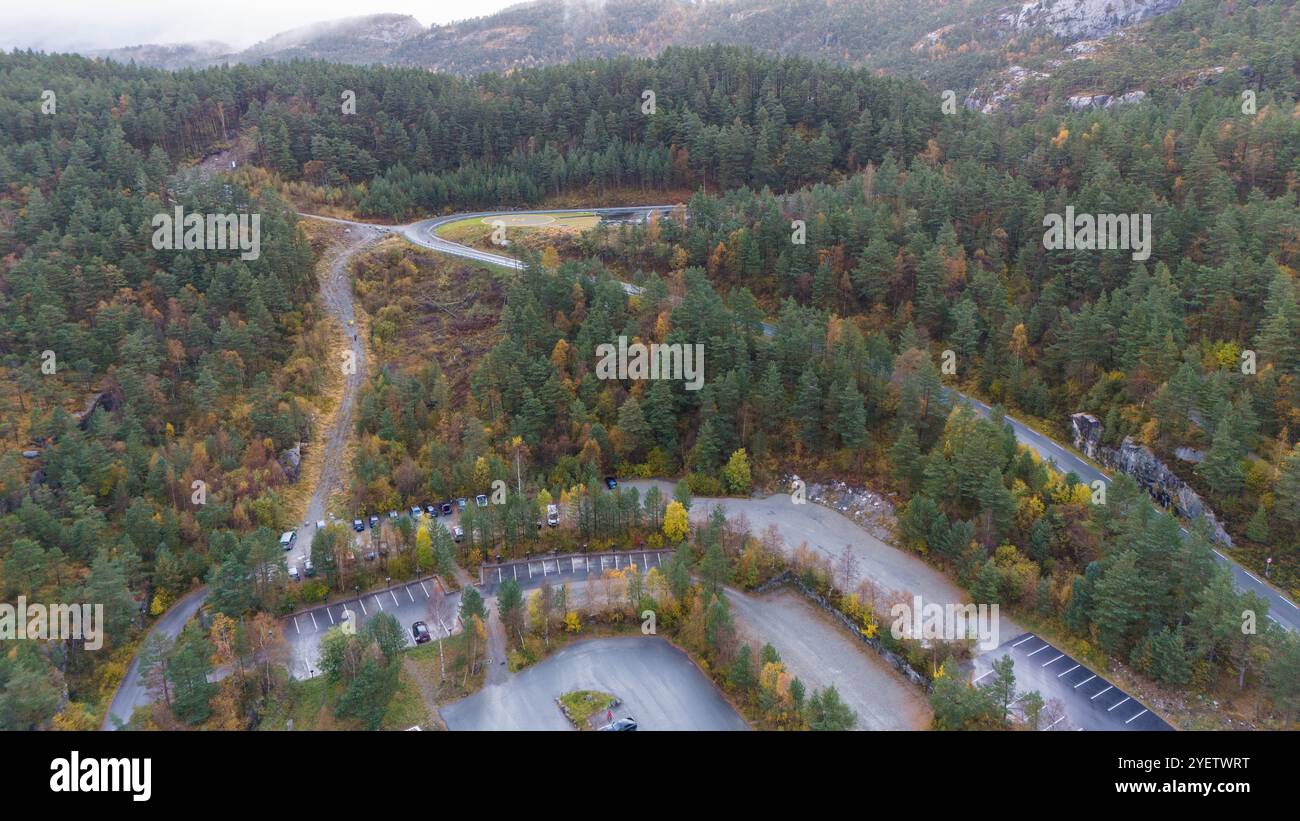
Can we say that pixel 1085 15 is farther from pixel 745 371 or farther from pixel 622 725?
pixel 622 725

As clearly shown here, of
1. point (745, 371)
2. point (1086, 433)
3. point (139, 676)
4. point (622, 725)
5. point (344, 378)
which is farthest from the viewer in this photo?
point (344, 378)

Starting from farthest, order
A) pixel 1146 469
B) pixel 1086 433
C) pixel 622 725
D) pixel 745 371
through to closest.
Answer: pixel 745 371 → pixel 1086 433 → pixel 1146 469 → pixel 622 725

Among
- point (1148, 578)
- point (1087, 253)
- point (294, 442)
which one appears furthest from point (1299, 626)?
point (294, 442)

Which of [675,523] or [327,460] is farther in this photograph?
[327,460]

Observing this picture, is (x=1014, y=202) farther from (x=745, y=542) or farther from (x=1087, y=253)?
(x=745, y=542)

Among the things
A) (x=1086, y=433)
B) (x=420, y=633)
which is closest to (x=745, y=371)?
(x=1086, y=433)

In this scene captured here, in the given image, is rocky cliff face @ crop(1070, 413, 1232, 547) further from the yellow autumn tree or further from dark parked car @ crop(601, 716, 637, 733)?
dark parked car @ crop(601, 716, 637, 733)
